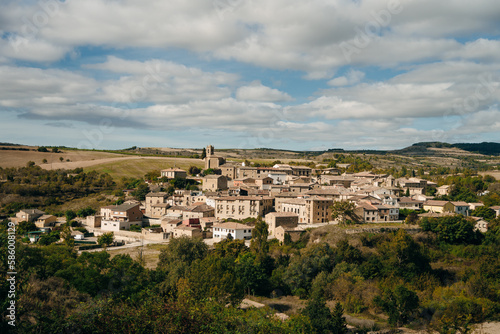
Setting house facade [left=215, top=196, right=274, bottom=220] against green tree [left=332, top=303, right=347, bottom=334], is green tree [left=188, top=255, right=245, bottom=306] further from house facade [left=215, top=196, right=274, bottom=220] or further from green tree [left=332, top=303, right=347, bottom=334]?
house facade [left=215, top=196, right=274, bottom=220]

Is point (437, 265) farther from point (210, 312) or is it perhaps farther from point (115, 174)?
point (115, 174)

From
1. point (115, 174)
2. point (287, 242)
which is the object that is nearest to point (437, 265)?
point (287, 242)

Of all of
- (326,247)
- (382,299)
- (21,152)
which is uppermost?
(21,152)

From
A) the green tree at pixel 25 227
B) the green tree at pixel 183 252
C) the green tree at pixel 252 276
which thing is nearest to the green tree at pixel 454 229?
the green tree at pixel 252 276

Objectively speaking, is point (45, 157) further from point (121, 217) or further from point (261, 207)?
point (261, 207)

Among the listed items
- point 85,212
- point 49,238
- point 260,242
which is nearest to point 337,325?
point 260,242

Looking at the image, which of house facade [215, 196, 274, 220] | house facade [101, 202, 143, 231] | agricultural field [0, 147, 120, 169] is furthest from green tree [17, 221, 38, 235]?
agricultural field [0, 147, 120, 169]

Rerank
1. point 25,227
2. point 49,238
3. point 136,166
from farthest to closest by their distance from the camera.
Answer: point 136,166 → point 25,227 → point 49,238
